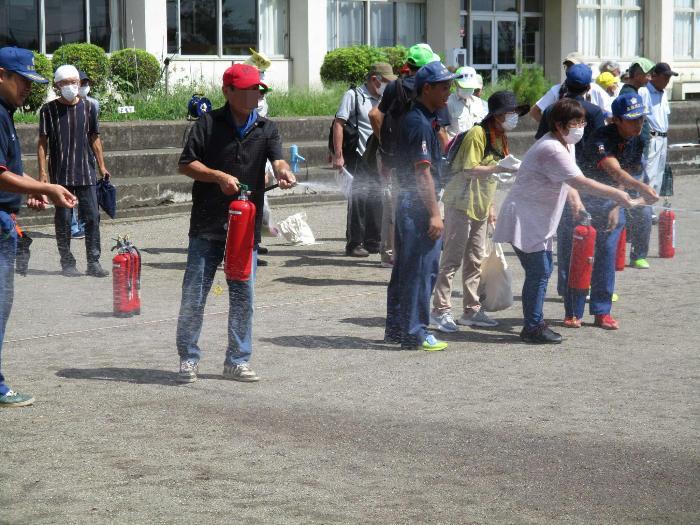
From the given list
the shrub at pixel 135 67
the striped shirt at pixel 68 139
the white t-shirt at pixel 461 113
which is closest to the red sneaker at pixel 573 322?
the white t-shirt at pixel 461 113

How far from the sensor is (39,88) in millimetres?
19500

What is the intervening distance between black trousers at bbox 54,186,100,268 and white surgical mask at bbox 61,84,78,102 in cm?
82

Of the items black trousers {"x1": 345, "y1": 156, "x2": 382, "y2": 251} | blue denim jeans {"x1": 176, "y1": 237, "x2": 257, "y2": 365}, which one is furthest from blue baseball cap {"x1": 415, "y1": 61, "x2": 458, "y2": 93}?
black trousers {"x1": 345, "y1": 156, "x2": 382, "y2": 251}

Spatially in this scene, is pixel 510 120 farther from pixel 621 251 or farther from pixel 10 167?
pixel 10 167

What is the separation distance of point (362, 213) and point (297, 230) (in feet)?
3.71

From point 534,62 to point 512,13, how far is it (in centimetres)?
150

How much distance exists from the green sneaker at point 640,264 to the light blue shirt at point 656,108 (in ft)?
9.30

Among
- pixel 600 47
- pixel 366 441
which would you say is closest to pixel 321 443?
pixel 366 441

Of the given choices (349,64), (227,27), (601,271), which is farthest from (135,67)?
(601,271)

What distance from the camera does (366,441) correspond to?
624 centimetres

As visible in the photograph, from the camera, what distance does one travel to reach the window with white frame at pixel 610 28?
109ft

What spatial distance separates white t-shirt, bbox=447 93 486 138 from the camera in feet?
39.3

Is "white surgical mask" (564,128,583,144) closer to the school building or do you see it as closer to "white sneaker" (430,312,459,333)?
"white sneaker" (430,312,459,333)

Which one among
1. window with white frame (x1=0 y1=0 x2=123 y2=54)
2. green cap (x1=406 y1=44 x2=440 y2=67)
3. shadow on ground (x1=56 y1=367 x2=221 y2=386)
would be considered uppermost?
window with white frame (x1=0 y1=0 x2=123 y2=54)
